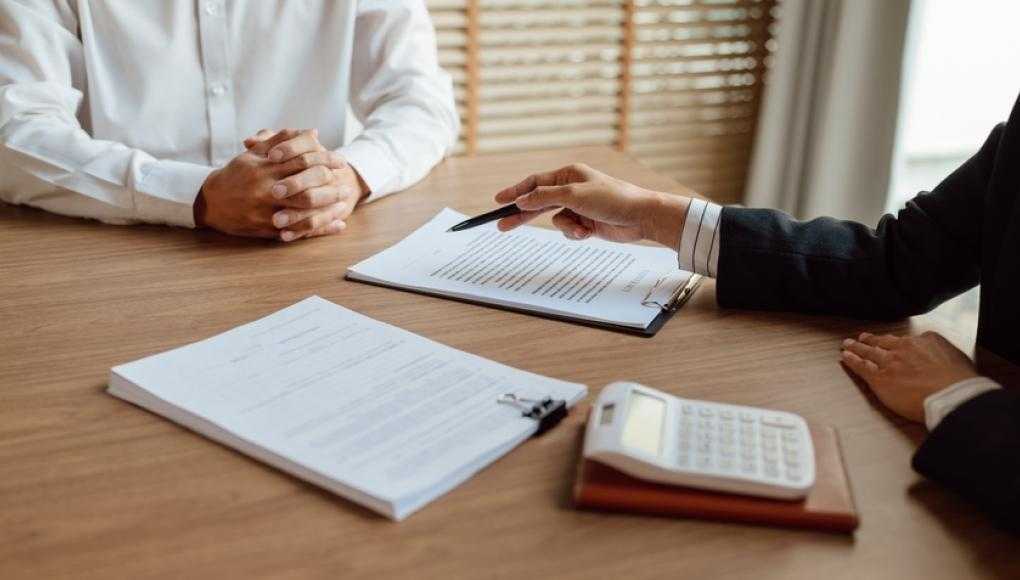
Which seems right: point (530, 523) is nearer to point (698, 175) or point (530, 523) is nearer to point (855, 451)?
point (855, 451)

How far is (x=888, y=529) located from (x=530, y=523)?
0.86 ft

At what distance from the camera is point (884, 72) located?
2660mm

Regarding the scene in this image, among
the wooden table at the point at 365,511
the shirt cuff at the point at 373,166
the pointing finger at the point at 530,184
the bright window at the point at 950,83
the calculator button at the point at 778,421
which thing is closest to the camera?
the wooden table at the point at 365,511

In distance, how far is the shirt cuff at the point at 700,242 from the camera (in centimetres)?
115

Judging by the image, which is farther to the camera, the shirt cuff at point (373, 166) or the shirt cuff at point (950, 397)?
the shirt cuff at point (373, 166)

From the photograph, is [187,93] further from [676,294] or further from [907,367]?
[907,367]

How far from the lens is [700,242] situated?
45.6 inches

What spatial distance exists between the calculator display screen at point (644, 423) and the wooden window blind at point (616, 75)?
6.60 ft

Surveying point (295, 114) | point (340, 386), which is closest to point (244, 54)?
point (295, 114)

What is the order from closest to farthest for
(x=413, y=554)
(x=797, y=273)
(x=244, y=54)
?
(x=413, y=554), (x=797, y=273), (x=244, y=54)

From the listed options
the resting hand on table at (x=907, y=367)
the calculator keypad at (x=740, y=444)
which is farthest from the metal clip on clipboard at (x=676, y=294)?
the calculator keypad at (x=740, y=444)

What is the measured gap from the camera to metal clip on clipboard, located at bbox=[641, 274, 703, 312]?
1.11 m

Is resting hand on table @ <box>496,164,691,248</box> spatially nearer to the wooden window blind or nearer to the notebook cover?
the notebook cover

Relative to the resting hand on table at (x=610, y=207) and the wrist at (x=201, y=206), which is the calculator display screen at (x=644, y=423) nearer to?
the resting hand on table at (x=610, y=207)
